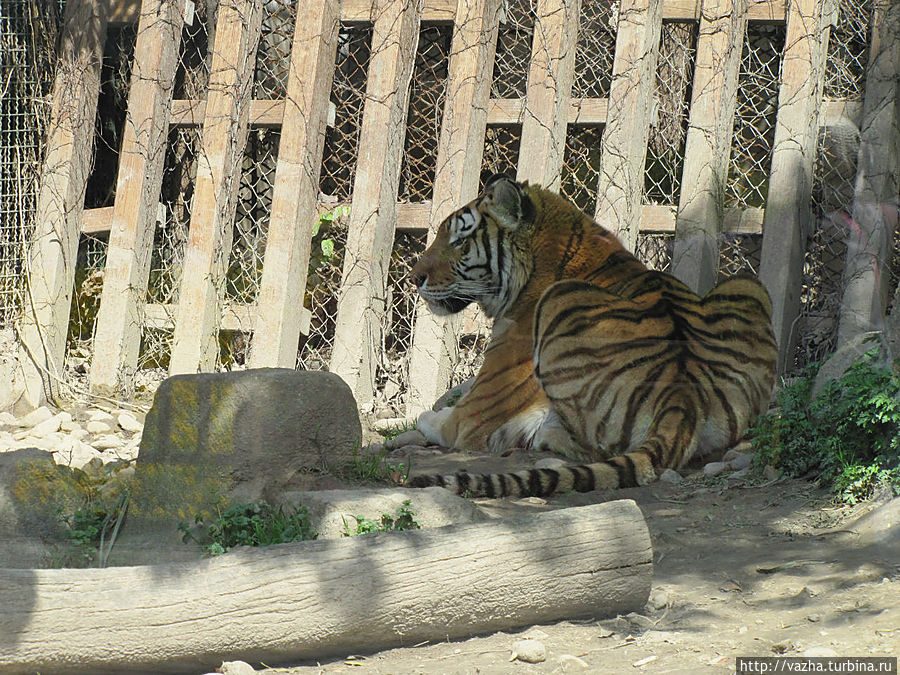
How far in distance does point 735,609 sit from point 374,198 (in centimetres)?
461

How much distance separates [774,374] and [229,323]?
12.9 feet

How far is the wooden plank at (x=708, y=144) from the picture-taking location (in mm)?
6996

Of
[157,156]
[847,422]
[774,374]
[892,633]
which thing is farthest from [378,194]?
[892,633]

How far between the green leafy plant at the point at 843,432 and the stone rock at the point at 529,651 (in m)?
1.90

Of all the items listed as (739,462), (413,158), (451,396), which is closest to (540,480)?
(739,462)

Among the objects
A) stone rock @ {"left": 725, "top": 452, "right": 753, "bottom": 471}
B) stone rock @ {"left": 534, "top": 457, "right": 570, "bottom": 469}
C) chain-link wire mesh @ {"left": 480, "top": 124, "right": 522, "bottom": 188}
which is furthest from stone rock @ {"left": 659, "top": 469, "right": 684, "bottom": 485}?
chain-link wire mesh @ {"left": 480, "top": 124, "right": 522, "bottom": 188}

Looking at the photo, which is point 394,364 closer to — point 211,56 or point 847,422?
point 211,56

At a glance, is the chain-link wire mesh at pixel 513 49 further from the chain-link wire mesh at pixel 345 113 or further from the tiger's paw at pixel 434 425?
the tiger's paw at pixel 434 425

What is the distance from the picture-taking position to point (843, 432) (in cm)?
464

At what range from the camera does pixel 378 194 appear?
7.34 meters

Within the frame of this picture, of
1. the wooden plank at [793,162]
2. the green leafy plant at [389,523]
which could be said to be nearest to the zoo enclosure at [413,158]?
the wooden plank at [793,162]

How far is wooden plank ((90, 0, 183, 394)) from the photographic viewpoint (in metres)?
7.57

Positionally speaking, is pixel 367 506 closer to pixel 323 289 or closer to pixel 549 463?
pixel 549 463

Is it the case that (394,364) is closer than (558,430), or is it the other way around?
(558,430)
